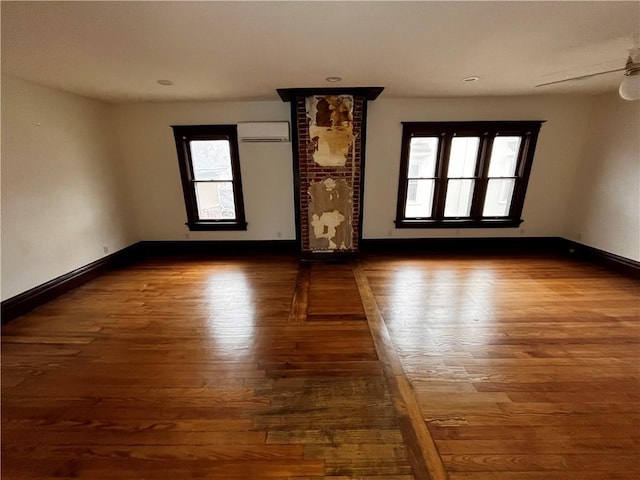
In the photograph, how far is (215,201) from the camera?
4.79m

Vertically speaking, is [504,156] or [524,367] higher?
[504,156]

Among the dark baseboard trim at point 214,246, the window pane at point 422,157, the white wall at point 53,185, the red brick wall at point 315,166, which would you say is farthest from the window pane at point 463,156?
the white wall at point 53,185

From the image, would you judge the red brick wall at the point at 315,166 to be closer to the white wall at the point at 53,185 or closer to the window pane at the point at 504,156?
the window pane at the point at 504,156

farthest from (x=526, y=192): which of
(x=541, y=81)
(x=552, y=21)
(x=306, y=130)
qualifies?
(x=306, y=130)

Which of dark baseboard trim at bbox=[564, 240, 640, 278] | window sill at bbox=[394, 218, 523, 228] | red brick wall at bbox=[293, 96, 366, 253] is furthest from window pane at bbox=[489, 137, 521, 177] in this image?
red brick wall at bbox=[293, 96, 366, 253]

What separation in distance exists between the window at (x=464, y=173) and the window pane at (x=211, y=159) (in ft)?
9.70

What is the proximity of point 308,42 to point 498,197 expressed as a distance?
13.8ft

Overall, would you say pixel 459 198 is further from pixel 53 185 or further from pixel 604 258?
pixel 53 185

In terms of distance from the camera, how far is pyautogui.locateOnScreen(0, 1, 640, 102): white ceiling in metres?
1.71

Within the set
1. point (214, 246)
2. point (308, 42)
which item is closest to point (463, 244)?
point (308, 42)

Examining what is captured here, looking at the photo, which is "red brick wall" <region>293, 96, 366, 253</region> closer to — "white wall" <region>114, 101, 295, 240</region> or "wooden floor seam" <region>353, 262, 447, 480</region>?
"white wall" <region>114, 101, 295, 240</region>

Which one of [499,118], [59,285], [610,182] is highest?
[499,118]

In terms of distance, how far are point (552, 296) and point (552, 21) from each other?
9.30 ft

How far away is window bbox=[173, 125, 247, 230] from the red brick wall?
1.20 metres
